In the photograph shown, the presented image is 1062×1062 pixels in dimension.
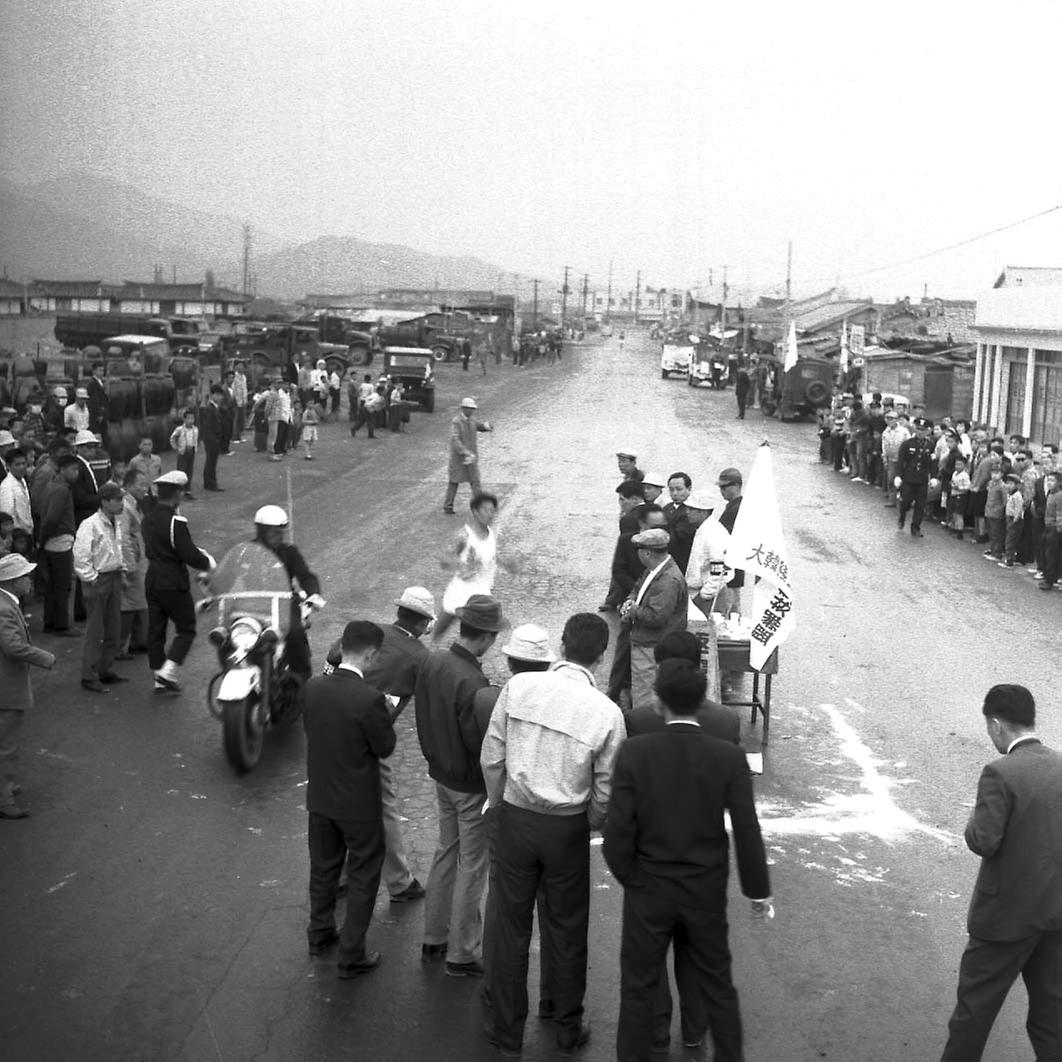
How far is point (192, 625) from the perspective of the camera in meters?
10.5

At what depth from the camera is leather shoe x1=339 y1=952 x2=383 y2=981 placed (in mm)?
6066

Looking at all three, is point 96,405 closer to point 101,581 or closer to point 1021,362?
point 101,581

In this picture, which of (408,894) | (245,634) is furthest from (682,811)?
(245,634)

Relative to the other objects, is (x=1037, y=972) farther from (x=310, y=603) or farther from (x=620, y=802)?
(x=310, y=603)

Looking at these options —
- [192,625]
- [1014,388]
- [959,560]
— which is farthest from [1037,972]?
[1014,388]

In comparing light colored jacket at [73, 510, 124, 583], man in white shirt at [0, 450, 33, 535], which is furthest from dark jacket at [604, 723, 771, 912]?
man in white shirt at [0, 450, 33, 535]

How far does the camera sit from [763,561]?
959 centimetres

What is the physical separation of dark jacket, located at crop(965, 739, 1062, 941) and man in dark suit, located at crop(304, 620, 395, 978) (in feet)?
8.54

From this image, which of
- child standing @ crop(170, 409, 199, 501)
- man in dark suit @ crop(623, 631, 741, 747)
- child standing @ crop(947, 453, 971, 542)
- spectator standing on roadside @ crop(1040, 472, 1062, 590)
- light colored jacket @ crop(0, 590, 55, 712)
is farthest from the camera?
child standing @ crop(947, 453, 971, 542)

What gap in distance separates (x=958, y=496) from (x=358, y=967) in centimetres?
1663

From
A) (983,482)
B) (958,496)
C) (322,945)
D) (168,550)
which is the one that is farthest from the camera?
(958,496)

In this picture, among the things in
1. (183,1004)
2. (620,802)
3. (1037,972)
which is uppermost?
(620,802)

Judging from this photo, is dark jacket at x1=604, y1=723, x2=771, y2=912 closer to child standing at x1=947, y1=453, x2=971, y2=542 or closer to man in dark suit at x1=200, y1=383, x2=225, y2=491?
child standing at x1=947, y1=453, x2=971, y2=542

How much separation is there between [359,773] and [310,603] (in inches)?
138
